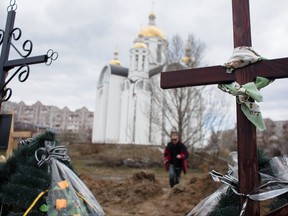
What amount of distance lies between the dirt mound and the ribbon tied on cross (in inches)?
152

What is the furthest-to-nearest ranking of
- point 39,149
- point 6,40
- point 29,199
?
point 6,40
point 39,149
point 29,199

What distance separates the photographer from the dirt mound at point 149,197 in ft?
16.9

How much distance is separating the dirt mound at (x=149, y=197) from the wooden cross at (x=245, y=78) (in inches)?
146

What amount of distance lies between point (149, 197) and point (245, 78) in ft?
16.7

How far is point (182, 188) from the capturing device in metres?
5.76

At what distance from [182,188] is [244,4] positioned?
4.68 meters

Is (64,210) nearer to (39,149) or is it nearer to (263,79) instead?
(39,149)

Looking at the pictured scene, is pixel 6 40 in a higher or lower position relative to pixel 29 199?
higher

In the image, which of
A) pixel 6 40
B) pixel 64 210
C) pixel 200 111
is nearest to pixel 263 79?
pixel 64 210

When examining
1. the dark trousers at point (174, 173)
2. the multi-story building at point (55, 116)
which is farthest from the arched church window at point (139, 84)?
the multi-story building at point (55, 116)

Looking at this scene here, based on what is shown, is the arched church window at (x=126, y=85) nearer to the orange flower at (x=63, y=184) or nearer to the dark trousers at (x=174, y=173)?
the dark trousers at (x=174, y=173)

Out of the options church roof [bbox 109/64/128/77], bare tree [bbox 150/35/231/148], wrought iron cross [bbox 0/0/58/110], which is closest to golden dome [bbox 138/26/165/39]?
church roof [bbox 109/64/128/77]

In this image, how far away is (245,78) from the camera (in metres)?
1.55

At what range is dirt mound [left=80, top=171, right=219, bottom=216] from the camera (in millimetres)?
5148
